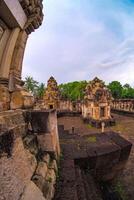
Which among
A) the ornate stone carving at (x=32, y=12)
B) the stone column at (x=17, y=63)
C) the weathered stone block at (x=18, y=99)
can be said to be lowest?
the weathered stone block at (x=18, y=99)

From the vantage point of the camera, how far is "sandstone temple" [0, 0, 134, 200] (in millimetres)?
1837

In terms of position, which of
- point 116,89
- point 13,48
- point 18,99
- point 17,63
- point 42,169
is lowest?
point 42,169

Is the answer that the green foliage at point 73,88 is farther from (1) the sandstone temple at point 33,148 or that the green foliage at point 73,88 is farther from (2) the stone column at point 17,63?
(2) the stone column at point 17,63

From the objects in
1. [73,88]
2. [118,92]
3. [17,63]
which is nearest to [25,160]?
[17,63]

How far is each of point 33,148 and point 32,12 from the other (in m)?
2.62

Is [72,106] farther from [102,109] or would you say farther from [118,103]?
[102,109]

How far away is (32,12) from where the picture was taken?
355 cm

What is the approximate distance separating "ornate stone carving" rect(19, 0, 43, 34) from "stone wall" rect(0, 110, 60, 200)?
1879mm

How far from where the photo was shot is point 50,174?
2.46m

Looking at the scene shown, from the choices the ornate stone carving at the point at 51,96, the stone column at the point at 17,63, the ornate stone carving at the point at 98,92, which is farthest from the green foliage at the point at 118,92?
the stone column at the point at 17,63

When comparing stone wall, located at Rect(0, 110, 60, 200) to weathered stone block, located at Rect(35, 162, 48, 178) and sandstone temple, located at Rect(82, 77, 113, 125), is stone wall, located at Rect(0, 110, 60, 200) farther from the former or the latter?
sandstone temple, located at Rect(82, 77, 113, 125)

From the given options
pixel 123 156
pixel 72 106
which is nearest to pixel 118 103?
pixel 72 106

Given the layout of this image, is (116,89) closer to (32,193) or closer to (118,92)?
(118,92)

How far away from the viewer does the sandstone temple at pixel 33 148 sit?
184 centimetres
